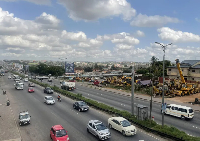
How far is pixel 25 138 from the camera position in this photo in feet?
58.7

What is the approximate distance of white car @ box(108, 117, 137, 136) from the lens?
58.5 feet

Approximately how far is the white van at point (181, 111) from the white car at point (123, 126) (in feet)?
32.1

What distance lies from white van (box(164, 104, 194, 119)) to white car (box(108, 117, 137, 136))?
9.79 m

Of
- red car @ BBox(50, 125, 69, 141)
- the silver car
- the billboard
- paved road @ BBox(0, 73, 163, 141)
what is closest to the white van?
paved road @ BBox(0, 73, 163, 141)

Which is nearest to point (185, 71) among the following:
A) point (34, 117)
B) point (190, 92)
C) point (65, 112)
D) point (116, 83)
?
point (190, 92)

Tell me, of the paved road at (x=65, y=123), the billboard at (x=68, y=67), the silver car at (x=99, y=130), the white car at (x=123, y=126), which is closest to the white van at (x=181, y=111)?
the paved road at (x=65, y=123)

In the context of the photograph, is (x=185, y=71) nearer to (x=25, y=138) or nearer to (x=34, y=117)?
(x=34, y=117)

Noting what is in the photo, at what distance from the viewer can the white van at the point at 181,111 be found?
23.9 metres

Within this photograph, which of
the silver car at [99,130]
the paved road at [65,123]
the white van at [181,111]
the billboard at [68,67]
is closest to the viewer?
the silver car at [99,130]

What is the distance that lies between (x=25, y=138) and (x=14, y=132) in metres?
2.42

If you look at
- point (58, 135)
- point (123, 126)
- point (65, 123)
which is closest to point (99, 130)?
point (123, 126)

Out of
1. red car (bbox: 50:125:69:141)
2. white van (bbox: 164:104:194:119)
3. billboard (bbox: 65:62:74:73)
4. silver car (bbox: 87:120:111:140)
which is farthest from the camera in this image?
billboard (bbox: 65:62:74:73)

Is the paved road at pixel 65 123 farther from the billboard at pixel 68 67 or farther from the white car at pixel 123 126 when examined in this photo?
the billboard at pixel 68 67

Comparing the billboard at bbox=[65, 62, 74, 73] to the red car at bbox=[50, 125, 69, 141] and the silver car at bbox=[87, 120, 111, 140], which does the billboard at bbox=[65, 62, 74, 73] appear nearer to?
the silver car at bbox=[87, 120, 111, 140]
